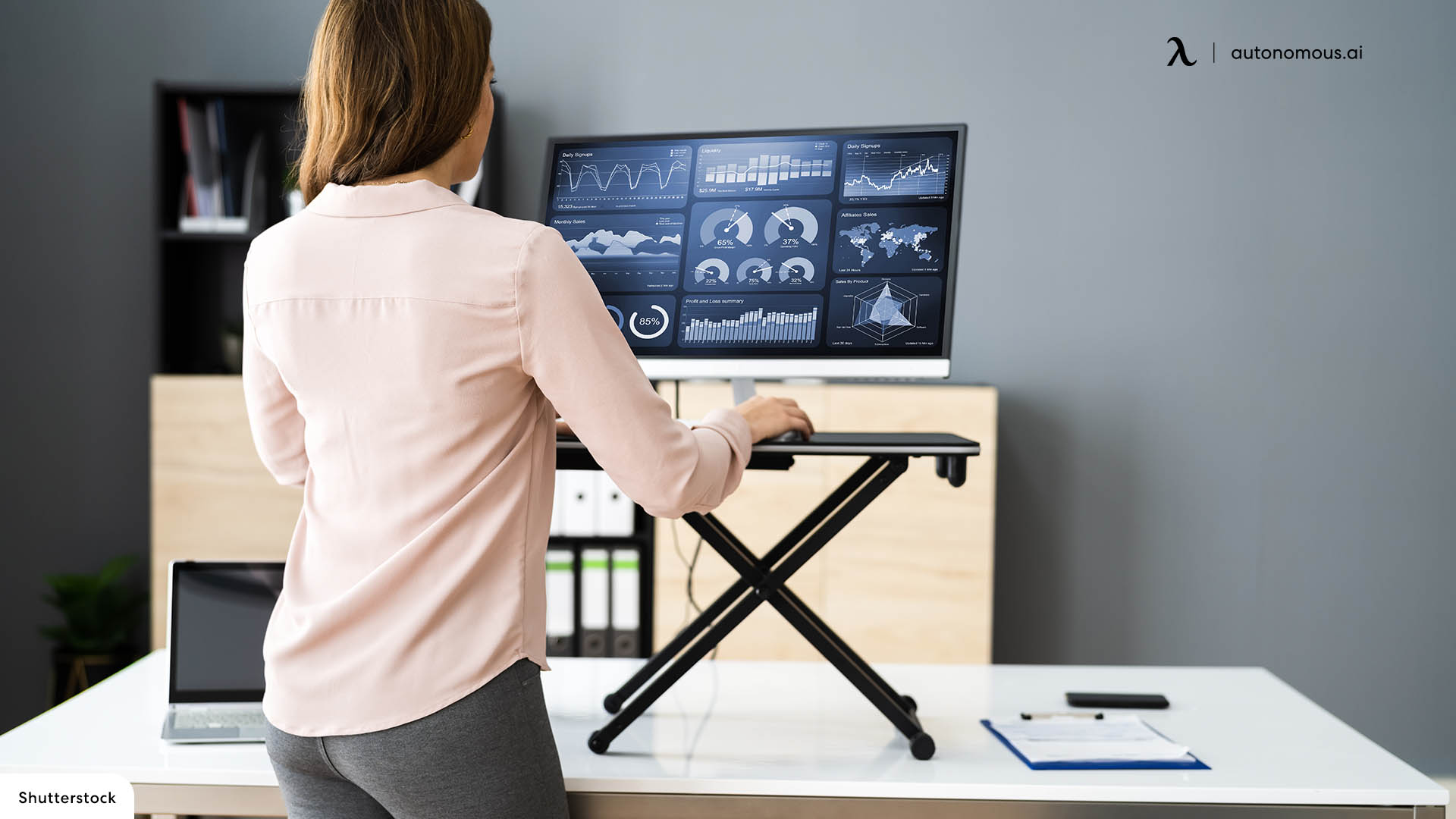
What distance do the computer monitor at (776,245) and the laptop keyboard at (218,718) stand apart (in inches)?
26.9

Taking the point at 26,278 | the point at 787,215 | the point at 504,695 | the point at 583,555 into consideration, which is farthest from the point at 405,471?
the point at 26,278

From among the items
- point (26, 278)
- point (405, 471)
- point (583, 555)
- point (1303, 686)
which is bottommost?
point (1303, 686)

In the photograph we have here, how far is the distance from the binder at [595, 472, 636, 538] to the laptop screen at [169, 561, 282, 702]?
4.95ft

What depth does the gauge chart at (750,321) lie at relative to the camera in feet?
4.79

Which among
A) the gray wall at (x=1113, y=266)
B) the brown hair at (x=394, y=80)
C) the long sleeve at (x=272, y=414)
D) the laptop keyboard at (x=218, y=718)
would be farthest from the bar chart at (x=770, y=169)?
the gray wall at (x=1113, y=266)

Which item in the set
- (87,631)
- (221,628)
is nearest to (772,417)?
(221,628)

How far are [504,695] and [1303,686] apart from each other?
305 cm

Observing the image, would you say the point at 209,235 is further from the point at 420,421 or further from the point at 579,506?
the point at 420,421

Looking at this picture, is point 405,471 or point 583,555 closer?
point 405,471

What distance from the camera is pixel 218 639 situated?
4.81ft

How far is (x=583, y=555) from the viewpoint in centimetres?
292

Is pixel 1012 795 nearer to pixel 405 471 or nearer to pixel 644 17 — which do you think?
pixel 405 471

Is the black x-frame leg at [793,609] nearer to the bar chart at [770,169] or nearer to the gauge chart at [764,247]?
the gauge chart at [764,247]

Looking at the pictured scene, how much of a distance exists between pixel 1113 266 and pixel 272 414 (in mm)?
2751
